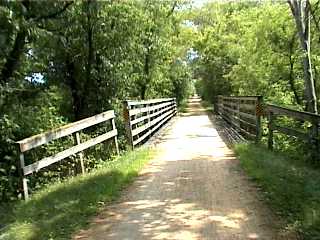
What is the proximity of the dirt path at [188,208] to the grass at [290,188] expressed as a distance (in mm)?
203

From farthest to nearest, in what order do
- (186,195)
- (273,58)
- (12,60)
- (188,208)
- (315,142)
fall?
(273,58) → (315,142) → (12,60) → (186,195) → (188,208)

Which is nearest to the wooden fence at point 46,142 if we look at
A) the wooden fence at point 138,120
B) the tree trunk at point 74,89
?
the wooden fence at point 138,120

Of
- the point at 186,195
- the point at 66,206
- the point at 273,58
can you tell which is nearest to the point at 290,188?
the point at 186,195

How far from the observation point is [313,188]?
21.3 ft

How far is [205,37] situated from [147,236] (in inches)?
1430

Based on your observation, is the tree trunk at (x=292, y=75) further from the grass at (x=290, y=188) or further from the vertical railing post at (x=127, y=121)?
the grass at (x=290, y=188)

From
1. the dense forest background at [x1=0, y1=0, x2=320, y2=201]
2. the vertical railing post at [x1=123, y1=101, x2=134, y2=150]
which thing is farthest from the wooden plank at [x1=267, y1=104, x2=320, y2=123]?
the vertical railing post at [x1=123, y1=101, x2=134, y2=150]

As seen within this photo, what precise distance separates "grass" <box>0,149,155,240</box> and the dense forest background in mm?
1352

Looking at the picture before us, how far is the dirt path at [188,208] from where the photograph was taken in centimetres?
523

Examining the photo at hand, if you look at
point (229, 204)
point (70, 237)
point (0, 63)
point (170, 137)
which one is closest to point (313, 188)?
point (229, 204)

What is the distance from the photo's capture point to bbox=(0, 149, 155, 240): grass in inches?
214

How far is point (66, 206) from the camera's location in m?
6.39

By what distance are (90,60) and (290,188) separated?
863 centimetres

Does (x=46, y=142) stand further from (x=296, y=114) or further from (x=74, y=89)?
(x=74, y=89)
